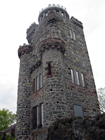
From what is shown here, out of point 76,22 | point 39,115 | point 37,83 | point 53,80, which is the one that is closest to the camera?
point 53,80

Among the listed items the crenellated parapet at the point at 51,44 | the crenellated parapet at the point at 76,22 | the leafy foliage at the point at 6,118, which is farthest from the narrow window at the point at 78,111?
the leafy foliage at the point at 6,118

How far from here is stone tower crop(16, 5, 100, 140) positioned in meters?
12.3

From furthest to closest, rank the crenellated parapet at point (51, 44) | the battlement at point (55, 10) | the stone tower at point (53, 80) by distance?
the battlement at point (55, 10) < the crenellated parapet at point (51, 44) < the stone tower at point (53, 80)

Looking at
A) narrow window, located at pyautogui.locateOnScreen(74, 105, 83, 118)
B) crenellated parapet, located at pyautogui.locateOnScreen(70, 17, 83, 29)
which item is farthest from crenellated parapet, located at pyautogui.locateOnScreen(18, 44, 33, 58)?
narrow window, located at pyautogui.locateOnScreen(74, 105, 83, 118)

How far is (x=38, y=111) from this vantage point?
44.8ft

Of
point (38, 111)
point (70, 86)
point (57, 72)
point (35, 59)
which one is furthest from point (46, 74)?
point (35, 59)

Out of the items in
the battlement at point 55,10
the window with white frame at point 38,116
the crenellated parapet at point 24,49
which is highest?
the battlement at point 55,10

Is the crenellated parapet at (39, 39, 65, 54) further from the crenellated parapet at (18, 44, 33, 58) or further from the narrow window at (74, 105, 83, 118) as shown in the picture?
the narrow window at (74, 105, 83, 118)

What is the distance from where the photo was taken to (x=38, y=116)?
44.3ft

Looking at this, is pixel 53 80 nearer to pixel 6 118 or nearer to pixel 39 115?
pixel 39 115

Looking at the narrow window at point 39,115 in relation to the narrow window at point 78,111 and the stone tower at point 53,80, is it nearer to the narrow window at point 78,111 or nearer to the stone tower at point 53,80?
the stone tower at point 53,80

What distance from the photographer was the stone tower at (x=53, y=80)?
12258 mm

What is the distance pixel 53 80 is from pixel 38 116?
3668mm

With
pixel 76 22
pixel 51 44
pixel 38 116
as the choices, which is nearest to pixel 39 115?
pixel 38 116
